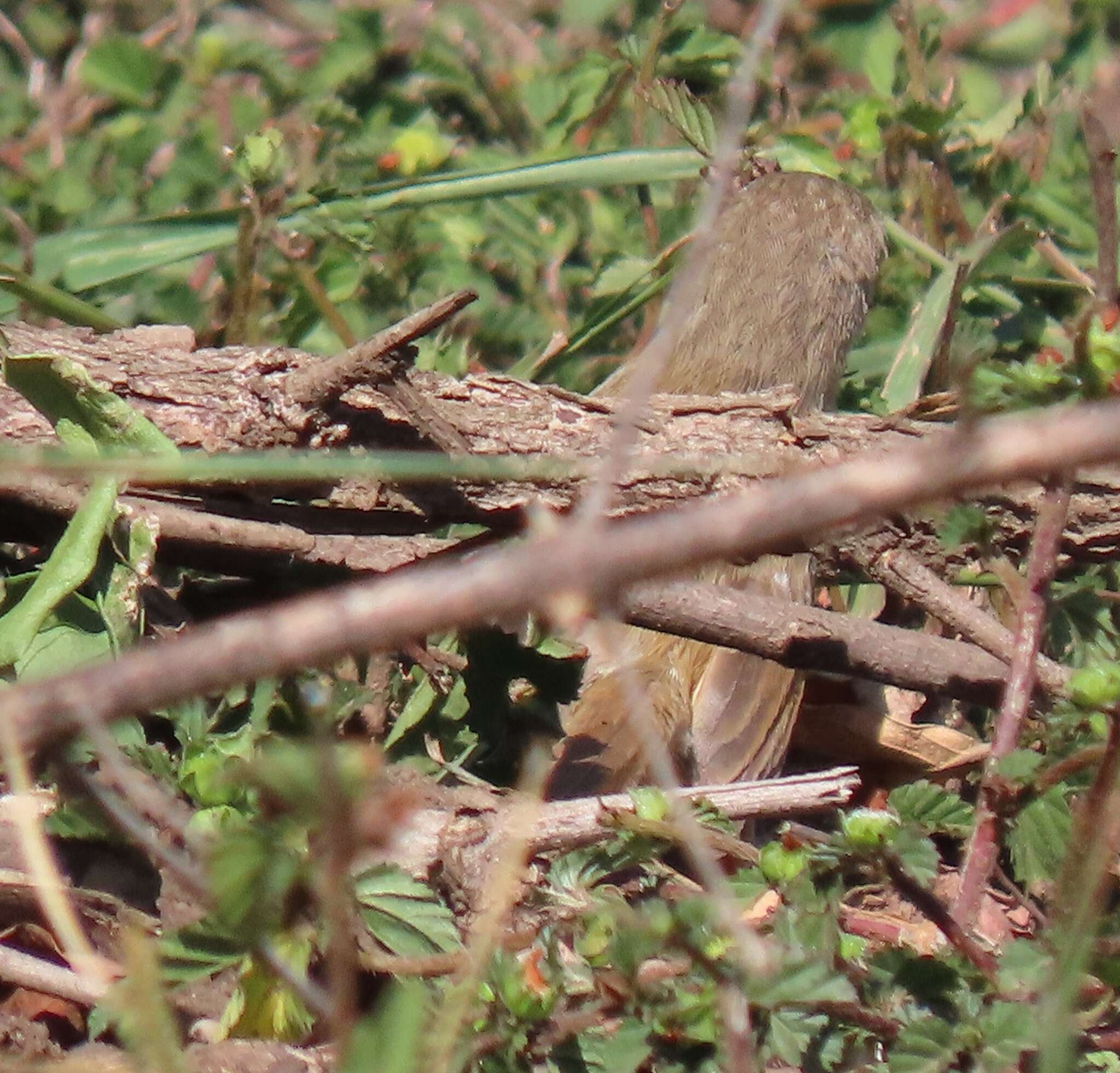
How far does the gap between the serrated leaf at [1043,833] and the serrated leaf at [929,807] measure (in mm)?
92

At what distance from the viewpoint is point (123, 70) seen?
4.86 meters

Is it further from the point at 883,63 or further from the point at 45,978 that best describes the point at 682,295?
the point at 883,63

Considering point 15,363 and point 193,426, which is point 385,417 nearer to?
point 193,426

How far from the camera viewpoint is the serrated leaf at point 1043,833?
1977mm

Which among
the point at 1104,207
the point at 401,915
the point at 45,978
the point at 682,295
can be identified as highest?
the point at 682,295

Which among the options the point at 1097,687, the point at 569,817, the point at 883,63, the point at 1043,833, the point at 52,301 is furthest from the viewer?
the point at 883,63

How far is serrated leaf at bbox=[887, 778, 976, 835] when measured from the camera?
1869 millimetres

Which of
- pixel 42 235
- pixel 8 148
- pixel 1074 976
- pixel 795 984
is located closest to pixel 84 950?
pixel 795 984

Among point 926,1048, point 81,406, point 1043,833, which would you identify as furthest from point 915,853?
point 81,406

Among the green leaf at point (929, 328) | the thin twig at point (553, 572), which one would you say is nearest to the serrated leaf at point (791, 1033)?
the thin twig at point (553, 572)

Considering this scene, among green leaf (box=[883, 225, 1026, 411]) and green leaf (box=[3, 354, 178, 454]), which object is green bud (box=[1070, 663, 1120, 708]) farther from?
green leaf (box=[883, 225, 1026, 411])

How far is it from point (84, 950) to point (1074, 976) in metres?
0.84

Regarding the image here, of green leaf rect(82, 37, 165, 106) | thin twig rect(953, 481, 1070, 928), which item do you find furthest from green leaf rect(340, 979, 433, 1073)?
green leaf rect(82, 37, 165, 106)

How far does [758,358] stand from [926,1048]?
108 inches
